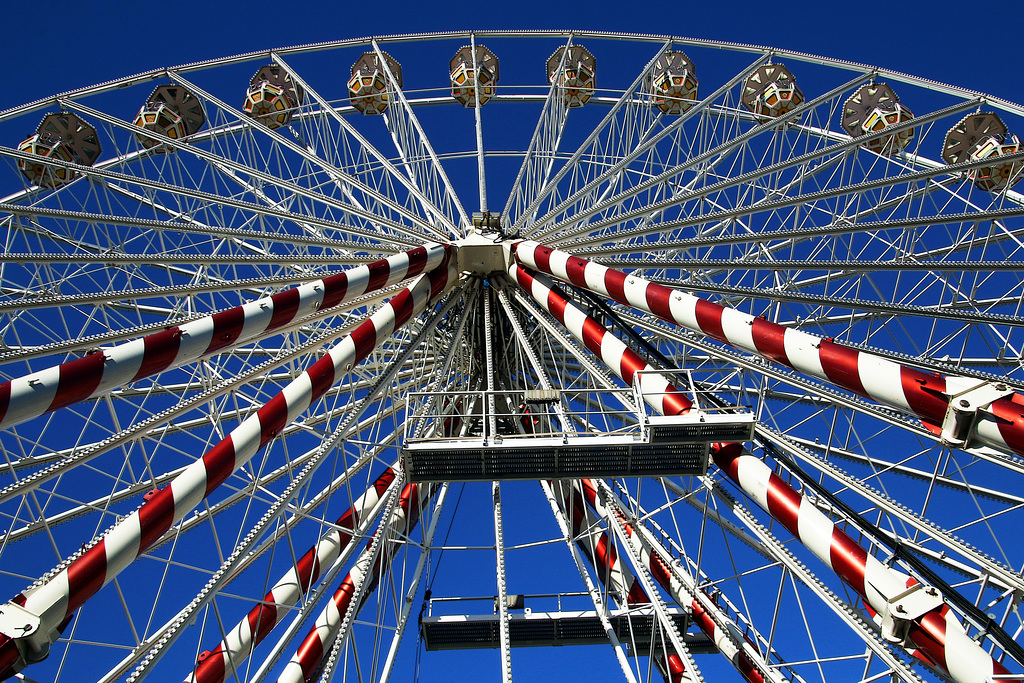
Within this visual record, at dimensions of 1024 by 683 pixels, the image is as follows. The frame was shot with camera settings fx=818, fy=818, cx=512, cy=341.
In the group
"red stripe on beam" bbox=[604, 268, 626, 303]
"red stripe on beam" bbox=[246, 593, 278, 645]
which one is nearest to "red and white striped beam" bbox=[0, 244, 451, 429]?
"red stripe on beam" bbox=[604, 268, 626, 303]

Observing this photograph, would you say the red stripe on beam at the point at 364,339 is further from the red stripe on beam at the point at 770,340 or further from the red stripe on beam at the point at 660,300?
the red stripe on beam at the point at 770,340

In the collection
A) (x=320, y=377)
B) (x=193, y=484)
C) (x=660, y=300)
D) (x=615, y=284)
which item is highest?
(x=615, y=284)

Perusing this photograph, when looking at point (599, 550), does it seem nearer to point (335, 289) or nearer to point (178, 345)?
point (335, 289)

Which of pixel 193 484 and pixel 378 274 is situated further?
pixel 378 274

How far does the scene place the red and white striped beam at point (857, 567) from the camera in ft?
28.7

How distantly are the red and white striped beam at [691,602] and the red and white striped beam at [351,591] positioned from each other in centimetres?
359

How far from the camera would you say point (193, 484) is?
10633mm

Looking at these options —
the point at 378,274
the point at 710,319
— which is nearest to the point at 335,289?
the point at 378,274

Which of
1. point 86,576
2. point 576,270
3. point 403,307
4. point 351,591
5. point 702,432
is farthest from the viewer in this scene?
point 351,591

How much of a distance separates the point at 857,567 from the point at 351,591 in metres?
9.16

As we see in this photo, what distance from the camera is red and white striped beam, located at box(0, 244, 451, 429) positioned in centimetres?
883

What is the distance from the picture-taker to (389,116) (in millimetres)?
24375

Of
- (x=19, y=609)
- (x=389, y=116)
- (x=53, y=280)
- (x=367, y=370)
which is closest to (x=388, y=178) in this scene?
(x=389, y=116)

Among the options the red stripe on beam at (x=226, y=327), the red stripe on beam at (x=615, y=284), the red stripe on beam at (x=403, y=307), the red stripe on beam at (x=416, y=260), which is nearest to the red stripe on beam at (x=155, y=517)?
the red stripe on beam at (x=226, y=327)
